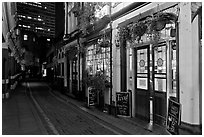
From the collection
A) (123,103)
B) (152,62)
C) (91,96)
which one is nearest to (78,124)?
(123,103)

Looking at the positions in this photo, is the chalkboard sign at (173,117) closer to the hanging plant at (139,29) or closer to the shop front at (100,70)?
the hanging plant at (139,29)

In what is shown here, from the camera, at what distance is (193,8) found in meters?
4.67

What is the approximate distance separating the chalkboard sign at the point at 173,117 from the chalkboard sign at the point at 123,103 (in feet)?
8.04

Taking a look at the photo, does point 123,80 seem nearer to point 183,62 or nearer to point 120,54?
point 120,54

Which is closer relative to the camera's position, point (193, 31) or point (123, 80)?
point (193, 31)

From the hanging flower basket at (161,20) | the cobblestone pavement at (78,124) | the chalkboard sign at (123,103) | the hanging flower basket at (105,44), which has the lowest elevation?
the cobblestone pavement at (78,124)

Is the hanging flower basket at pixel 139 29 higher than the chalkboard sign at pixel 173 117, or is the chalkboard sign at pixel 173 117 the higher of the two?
the hanging flower basket at pixel 139 29

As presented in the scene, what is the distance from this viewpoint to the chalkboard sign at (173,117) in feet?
14.8

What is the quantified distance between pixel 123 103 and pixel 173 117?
9.17 ft

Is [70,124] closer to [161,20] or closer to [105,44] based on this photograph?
[105,44]

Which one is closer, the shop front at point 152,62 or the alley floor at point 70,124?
the shop front at point 152,62

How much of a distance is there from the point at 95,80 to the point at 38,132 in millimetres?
3490

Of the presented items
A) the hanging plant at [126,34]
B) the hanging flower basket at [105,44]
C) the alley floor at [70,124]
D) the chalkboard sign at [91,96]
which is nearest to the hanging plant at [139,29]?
the hanging plant at [126,34]

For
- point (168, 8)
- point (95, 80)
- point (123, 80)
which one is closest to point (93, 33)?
point (95, 80)
